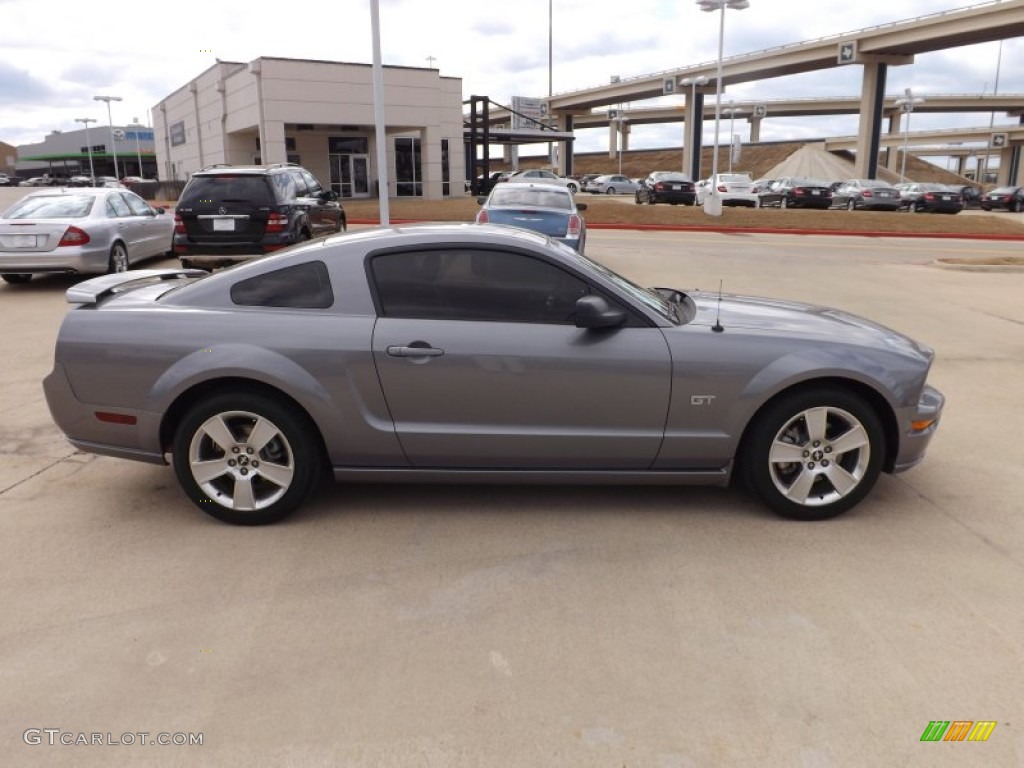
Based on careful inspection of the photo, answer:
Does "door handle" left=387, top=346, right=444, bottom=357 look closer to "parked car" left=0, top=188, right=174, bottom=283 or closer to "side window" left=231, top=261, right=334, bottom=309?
"side window" left=231, top=261, right=334, bottom=309

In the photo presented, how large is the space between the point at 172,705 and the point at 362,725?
2.26 feet

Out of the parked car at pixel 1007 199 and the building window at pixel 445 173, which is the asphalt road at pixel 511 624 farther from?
the parked car at pixel 1007 199

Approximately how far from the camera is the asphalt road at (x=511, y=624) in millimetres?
2699

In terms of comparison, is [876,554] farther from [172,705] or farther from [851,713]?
[172,705]

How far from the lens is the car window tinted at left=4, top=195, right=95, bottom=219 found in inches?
472

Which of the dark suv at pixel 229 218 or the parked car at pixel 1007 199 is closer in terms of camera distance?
the dark suv at pixel 229 218

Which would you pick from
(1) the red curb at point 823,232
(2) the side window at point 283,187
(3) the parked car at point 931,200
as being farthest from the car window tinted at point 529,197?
(3) the parked car at point 931,200

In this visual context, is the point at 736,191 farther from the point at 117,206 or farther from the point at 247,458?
the point at 247,458

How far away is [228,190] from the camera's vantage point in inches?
467

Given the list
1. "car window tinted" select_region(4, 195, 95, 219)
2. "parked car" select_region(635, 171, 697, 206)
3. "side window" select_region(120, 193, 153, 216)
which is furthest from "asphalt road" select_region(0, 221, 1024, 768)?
"parked car" select_region(635, 171, 697, 206)

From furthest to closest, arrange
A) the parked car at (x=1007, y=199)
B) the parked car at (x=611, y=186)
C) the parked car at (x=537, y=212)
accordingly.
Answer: the parked car at (x=611, y=186) < the parked car at (x=1007, y=199) < the parked car at (x=537, y=212)

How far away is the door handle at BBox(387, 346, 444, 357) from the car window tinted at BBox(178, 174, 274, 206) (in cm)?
858

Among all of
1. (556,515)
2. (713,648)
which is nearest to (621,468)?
(556,515)

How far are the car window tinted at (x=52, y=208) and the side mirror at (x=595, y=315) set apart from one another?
34.7ft
